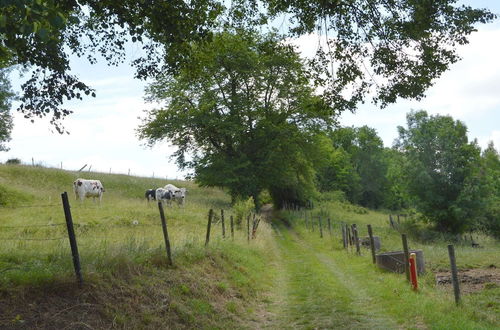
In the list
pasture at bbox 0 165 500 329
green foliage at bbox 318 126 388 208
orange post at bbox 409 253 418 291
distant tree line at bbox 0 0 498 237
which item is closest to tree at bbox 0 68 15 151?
distant tree line at bbox 0 0 498 237

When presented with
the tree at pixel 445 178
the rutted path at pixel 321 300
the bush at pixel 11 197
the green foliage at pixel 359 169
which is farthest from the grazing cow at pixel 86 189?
the green foliage at pixel 359 169

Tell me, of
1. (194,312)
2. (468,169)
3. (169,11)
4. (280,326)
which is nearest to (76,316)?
(194,312)

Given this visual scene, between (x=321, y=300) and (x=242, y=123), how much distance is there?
34625mm

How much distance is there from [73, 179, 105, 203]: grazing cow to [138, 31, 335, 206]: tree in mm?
11754

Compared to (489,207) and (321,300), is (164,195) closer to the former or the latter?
(321,300)

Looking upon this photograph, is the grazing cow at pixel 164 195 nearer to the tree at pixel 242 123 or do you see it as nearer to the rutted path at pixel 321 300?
the tree at pixel 242 123

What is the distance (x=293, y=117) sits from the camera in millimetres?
48062

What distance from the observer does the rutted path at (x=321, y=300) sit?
9875mm

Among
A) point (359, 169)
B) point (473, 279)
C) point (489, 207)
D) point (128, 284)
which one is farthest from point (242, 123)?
point (359, 169)

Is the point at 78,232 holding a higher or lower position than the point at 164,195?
lower

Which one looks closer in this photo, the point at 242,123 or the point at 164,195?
the point at 164,195

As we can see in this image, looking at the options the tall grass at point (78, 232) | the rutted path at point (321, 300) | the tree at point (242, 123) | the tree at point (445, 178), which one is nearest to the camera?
the tall grass at point (78, 232)

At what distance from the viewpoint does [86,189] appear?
3388 cm

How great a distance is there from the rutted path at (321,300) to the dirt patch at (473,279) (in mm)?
2893
